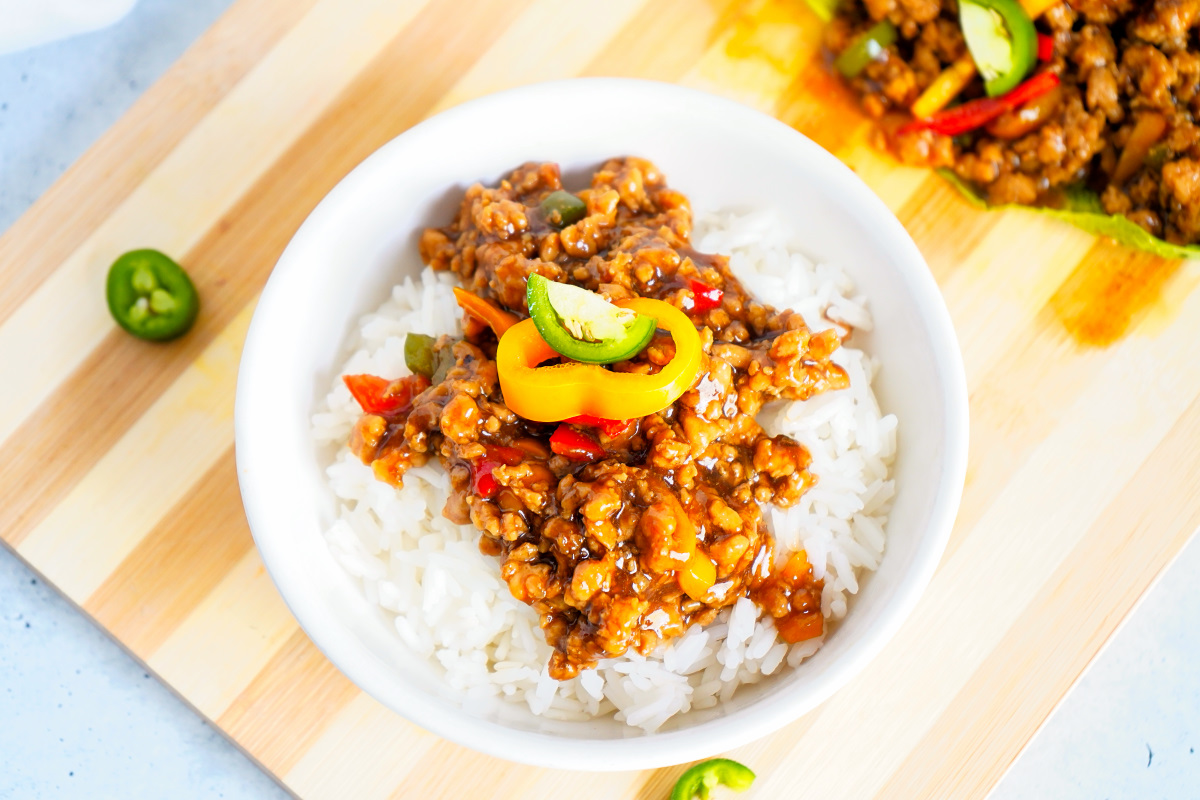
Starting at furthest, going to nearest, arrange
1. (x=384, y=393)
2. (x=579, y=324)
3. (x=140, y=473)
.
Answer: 1. (x=140, y=473)
2. (x=384, y=393)
3. (x=579, y=324)

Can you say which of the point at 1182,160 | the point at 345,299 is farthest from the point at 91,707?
the point at 1182,160

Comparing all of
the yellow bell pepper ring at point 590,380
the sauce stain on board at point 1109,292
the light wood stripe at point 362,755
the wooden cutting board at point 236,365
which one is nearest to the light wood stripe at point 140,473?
the wooden cutting board at point 236,365

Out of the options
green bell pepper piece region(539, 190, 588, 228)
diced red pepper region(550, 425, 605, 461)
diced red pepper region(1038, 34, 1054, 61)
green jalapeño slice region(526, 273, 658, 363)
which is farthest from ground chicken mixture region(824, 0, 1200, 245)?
diced red pepper region(550, 425, 605, 461)

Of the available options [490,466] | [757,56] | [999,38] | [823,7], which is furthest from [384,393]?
[999,38]

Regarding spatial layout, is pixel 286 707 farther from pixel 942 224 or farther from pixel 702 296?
pixel 942 224

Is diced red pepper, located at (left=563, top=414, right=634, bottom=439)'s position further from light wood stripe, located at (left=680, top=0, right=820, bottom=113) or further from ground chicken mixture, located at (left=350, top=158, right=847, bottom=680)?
light wood stripe, located at (left=680, top=0, right=820, bottom=113)

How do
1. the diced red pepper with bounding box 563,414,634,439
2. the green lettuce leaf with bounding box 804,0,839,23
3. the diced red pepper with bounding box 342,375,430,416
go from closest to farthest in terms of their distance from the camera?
the diced red pepper with bounding box 563,414,634,439 < the diced red pepper with bounding box 342,375,430,416 < the green lettuce leaf with bounding box 804,0,839,23

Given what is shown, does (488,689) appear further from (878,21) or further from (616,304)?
(878,21)
